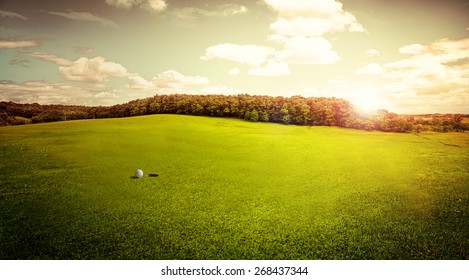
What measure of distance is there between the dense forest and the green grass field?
510mm

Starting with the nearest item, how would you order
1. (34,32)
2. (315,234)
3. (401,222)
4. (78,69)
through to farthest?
(315,234)
(401,222)
(34,32)
(78,69)

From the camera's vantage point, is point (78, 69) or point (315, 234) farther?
point (78, 69)

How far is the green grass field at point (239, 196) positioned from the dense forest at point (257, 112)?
1.67ft

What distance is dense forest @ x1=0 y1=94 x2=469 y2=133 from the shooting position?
36.1ft

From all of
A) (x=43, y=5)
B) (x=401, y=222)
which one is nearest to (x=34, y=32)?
(x=43, y=5)

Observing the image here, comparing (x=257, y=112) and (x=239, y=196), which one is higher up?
(x=257, y=112)

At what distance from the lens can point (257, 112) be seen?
16672 mm

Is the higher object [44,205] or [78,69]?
[78,69]

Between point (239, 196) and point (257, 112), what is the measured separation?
8.82 meters

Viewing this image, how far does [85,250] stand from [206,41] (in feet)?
23.4

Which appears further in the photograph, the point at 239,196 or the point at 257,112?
the point at 257,112
